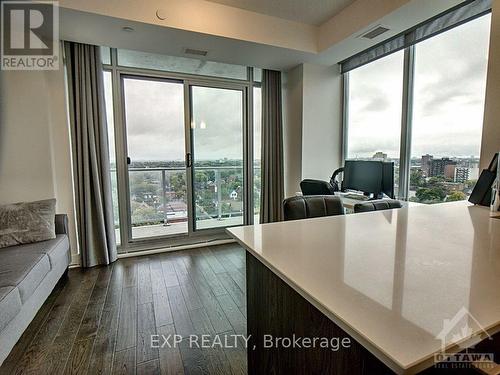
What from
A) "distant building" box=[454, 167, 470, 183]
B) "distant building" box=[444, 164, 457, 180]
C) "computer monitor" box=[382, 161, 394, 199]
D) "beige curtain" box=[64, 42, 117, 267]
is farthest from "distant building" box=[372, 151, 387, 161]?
"beige curtain" box=[64, 42, 117, 267]

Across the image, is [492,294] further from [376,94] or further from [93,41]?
[93,41]

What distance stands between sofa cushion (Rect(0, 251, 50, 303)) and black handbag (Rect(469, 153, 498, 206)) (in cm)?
311

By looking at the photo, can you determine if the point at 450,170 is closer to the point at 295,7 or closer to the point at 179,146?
the point at 295,7

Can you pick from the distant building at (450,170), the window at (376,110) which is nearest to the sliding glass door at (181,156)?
the window at (376,110)

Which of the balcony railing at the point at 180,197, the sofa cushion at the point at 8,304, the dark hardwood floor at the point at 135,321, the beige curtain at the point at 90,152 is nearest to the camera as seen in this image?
the sofa cushion at the point at 8,304

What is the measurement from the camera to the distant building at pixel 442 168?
272 centimetres

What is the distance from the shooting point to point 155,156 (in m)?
3.76

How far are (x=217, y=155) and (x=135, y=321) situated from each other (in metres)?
2.54

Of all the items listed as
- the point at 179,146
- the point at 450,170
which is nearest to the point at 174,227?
the point at 179,146

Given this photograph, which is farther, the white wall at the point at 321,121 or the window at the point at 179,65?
the white wall at the point at 321,121

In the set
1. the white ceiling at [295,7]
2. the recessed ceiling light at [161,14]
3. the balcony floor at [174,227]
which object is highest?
the white ceiling at [295,7]

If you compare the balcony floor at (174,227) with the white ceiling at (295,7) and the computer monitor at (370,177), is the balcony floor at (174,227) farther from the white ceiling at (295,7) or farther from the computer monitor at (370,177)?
the white ceiling at (295,7)

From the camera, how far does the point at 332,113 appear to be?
4066 millimetres

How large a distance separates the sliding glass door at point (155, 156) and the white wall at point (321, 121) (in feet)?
5.75
